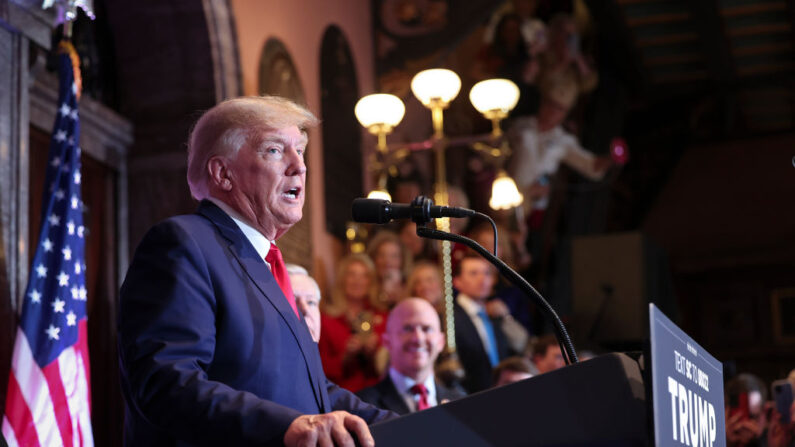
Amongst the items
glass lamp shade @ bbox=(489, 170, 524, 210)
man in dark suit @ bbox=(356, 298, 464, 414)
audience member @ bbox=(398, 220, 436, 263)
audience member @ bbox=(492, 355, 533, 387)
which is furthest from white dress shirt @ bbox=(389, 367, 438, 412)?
audience member @ bbox=(398, 220, 436, 263)

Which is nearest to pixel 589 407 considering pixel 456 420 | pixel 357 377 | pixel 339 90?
pixel 456 420

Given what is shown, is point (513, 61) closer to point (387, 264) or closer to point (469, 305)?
point (387, 264)

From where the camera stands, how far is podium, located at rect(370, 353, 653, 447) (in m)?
1.87

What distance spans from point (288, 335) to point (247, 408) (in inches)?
14.3

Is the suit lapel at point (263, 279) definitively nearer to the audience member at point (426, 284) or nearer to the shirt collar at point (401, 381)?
the shirt collar at point (401, 381)

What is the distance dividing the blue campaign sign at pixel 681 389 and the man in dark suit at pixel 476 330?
455 centimetres

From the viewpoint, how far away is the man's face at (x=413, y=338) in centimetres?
512

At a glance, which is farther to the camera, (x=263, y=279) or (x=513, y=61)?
(x=513, y=61)

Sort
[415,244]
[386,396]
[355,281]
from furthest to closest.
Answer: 1. [415,244]
2. [355,281]
3. [386,396]

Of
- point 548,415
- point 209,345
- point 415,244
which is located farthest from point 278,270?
point 415,244

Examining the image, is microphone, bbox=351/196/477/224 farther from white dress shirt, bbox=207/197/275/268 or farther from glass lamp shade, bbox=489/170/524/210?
glass lamp shade, bbox=489/170/524/210

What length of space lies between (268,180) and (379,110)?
184 inches

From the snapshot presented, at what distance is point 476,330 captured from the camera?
716cm

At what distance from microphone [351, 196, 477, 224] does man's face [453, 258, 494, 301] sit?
486 cm
